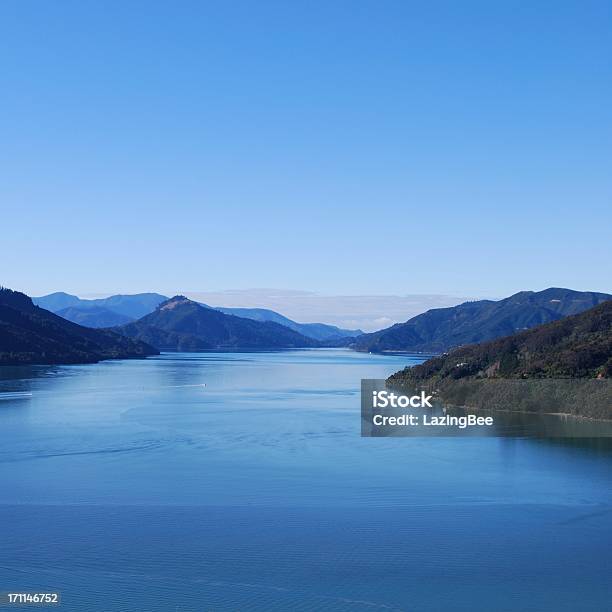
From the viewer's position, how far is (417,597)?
13805 mm

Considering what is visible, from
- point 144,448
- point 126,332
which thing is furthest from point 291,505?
point 126,332

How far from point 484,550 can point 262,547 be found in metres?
4.15

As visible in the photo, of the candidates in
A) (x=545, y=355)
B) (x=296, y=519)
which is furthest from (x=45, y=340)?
(x=296, y=519)

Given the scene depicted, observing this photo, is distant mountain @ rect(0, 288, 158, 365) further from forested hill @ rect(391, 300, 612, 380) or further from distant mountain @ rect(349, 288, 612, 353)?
distant mountain @ rect(349, 288, 612, 353)

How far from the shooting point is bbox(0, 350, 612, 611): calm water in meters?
14.1

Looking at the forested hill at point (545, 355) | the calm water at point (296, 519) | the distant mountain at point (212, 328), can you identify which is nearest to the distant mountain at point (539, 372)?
the forested hill at point (545, 355)

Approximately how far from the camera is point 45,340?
84.3 metres

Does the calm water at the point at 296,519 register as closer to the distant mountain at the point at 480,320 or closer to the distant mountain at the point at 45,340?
the distant mountain at the point at 45,340

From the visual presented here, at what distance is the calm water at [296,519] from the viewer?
14133mm

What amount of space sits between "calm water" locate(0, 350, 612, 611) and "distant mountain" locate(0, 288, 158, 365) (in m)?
45.8

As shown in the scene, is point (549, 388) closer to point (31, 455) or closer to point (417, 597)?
point (31, 455)

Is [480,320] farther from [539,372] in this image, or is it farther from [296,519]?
[296,519]

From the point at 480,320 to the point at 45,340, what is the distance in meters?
75.4

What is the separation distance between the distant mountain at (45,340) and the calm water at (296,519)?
45.8 m
